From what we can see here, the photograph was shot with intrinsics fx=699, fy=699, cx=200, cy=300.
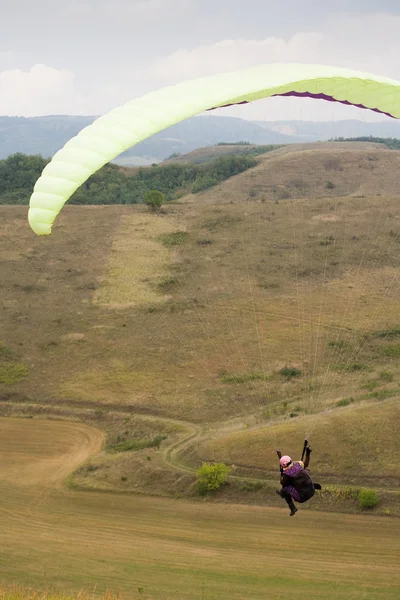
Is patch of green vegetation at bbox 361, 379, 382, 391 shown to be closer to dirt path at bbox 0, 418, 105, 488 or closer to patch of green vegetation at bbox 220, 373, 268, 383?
patch of green vegetation at bbox 220, 373, 268, 383

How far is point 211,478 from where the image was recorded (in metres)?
19.3

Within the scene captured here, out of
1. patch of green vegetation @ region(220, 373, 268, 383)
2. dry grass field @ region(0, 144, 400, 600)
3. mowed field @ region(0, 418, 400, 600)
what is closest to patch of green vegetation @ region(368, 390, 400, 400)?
dry grass field @ region(0, 144, 400, 600)

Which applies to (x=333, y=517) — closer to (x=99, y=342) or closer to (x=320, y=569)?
(x=320, y=569)

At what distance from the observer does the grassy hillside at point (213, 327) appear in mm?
21812

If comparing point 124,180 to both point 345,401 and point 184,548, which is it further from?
point 184,548

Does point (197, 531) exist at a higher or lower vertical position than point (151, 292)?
lower

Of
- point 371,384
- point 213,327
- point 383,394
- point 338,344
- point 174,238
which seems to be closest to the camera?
point 383,394

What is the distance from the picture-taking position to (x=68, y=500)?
1977 centimetres

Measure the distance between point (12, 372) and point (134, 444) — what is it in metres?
8.65

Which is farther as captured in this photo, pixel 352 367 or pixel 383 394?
pixel 352 367

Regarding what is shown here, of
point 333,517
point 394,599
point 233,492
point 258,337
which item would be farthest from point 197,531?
point 258,337

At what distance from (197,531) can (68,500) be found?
420 cm

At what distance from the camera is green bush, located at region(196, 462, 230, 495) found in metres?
19.3

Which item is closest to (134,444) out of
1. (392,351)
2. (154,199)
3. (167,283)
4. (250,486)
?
(250,486)
